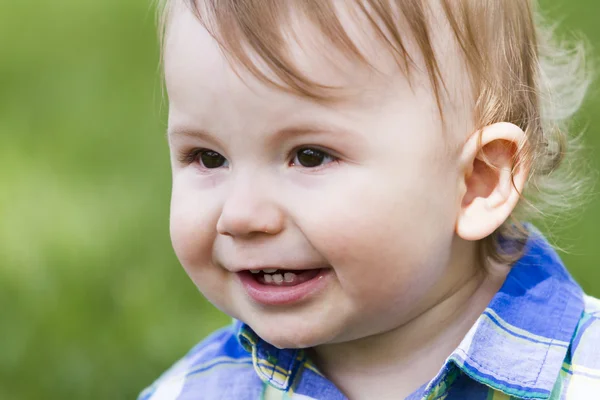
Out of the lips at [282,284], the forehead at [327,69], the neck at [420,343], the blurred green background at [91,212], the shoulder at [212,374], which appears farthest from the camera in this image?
the blurred green background at [91,212]

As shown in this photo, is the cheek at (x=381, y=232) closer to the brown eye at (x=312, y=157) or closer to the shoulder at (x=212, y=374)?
the brown eye at (x=312, y=157)

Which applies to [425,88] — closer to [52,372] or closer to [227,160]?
[227,160]

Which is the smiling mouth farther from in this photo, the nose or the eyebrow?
the eyebrow

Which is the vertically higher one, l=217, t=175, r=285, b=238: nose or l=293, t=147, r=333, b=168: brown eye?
l=293, t=147, r=333, b=168: brown eye

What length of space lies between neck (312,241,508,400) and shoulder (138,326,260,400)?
0.87ft

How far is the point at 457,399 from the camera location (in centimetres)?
196

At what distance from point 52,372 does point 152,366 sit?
28cm

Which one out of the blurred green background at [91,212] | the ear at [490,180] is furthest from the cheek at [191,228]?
the blurred green background at [91,212]

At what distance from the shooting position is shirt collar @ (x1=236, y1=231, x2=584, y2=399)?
6.25 ft

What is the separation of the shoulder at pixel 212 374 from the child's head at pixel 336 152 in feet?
0.96

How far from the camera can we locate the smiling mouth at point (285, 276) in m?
1.88

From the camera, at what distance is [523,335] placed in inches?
77.0

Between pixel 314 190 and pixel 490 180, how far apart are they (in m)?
0.38

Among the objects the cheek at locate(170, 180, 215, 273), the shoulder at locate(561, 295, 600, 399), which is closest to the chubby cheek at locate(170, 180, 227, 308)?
the cheek at locate(170, 180, 215, 273)
